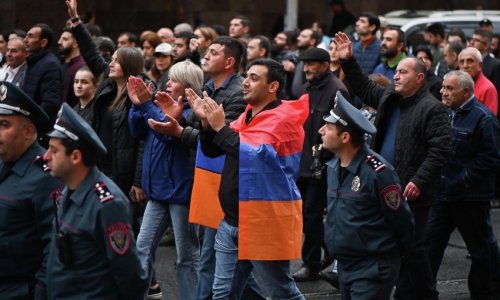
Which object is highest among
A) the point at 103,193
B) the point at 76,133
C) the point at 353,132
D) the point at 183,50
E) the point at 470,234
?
the point at 76,133

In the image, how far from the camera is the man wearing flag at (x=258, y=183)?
687 cm

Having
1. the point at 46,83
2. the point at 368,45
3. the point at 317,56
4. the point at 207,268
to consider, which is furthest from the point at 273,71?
the point at 368,45

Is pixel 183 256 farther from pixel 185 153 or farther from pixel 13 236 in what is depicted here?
pixel 13 236

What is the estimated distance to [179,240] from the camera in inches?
315

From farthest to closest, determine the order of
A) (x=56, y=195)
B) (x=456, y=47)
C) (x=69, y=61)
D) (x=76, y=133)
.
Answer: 1. (x=456, y=47)
2. (x=69, y=61)
3. (x=56, y=195)
4. (x=76, y=133)

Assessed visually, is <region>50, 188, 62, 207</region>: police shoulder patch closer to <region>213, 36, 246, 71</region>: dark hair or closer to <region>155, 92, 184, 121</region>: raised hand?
<region>155, 92, 184, 121</region>: raised hand

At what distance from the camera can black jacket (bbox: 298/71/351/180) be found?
9.66 metres

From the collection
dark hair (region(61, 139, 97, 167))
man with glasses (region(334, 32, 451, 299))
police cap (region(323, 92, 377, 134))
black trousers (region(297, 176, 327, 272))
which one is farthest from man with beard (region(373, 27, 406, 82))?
dark hair (region(61, 139, 97, 167))

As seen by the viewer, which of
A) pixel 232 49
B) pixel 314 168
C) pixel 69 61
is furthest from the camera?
pixel 69 61

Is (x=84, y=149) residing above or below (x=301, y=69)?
above

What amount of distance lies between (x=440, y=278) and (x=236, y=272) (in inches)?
122

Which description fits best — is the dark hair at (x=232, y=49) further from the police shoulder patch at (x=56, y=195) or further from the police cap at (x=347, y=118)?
the police shoulder patch at (x=56, y=195)

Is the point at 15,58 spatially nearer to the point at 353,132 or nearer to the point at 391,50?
the point at 391,50

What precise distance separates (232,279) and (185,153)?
52.8 inches
